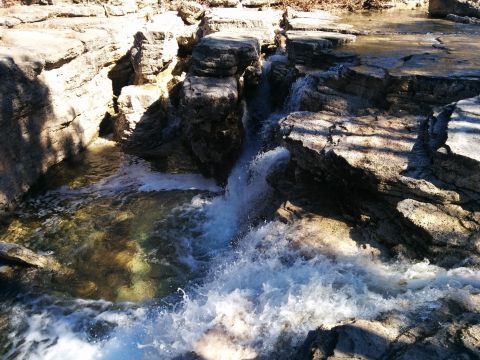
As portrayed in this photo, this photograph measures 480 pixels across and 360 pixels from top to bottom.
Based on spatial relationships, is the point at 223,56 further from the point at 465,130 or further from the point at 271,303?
the point at 271,303

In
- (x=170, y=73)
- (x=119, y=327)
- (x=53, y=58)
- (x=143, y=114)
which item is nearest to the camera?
(x=119, y=327)

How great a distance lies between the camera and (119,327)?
383 cm

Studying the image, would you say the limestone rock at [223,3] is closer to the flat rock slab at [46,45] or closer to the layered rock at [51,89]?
the layered rock at [51,89]

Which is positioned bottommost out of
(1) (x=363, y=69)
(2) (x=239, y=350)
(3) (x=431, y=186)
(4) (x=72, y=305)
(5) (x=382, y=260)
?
(4) (x=72, y=305)

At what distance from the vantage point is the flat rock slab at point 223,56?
609 centimetres

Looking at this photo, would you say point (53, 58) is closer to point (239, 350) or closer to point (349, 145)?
point (349, 145)

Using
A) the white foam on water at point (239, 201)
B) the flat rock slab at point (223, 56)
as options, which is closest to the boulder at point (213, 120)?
the flat rock slab at point (223, 56)

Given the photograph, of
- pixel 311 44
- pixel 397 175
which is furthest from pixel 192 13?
pixel 397 175

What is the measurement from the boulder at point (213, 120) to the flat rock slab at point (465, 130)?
298 centimetres

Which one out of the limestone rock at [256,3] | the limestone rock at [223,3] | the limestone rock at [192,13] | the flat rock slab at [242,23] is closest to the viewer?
the flat rock slab at [242,23]

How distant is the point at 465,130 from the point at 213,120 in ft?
10.9

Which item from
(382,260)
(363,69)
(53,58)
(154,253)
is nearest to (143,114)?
(53,58)

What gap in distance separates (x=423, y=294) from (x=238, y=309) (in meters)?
1.37

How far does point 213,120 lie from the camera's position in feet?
19.4
